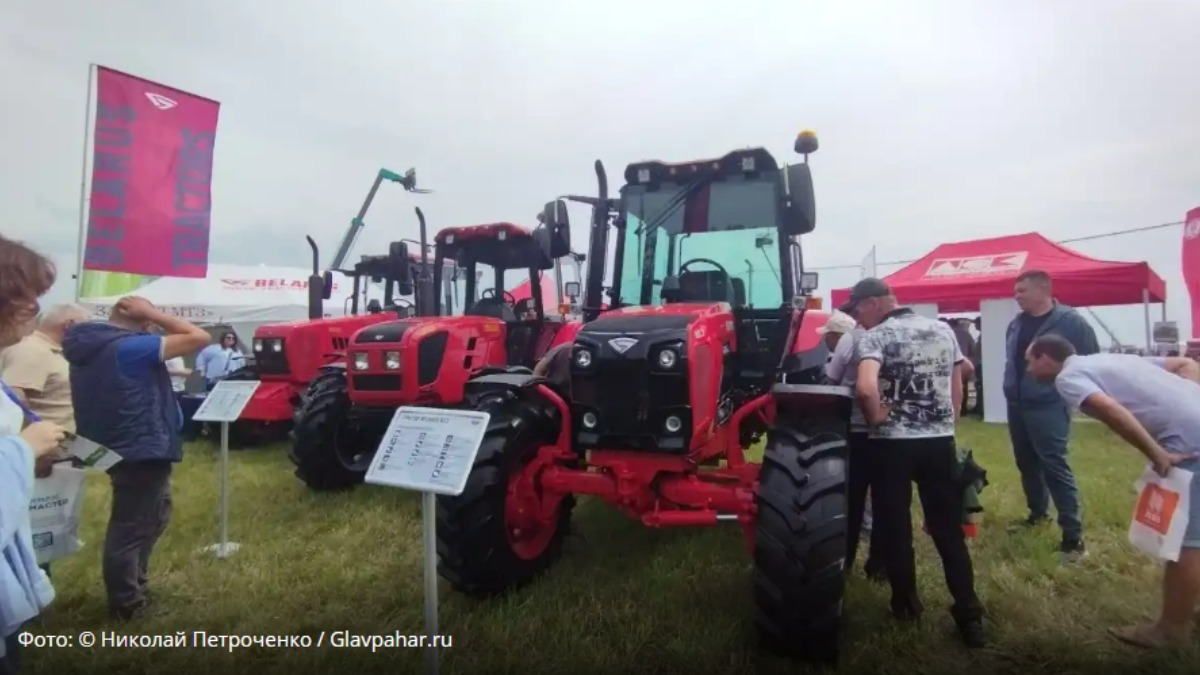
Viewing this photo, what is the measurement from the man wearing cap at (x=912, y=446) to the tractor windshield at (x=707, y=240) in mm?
970

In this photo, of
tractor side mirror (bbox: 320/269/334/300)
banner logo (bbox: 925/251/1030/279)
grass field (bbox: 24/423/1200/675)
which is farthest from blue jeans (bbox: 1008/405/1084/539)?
tractor side mirror (bbox: 320/269/334/300)

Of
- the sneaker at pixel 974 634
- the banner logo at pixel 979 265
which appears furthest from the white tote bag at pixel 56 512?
the banner logo at pixel 979 265

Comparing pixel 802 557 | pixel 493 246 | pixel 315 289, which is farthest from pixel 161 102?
pixel 802 557

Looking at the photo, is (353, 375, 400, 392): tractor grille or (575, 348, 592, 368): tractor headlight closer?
(575, 348, 592, 368): tractor headlight

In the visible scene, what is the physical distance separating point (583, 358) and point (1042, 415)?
114 inches

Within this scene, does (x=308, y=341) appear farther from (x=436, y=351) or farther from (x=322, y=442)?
(x=436, y=351)

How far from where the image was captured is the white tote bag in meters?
2.62

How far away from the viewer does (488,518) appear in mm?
3229

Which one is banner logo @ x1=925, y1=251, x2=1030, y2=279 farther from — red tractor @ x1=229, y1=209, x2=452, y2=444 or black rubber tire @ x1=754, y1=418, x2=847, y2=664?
black rubber tire @ x1=754, y1=418, x2=847, y2=664

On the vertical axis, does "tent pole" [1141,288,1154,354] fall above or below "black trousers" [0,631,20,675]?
above

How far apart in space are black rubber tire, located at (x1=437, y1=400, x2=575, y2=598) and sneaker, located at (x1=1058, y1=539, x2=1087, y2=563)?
9.82ft

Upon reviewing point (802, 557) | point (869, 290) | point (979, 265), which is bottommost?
point (802, 557)

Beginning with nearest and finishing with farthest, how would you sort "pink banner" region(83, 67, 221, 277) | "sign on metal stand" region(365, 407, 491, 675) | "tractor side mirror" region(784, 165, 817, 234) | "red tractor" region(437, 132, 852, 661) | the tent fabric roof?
1. "sign on metal stand" region(365, 407, 491, 675)
2. "red tractor" region(437, 132, 852, 661)
3. "tractor side mirror" region(784, 165, 817, 234)
4. "pink banner" region(83, 67, 221, 277)
5. the tent fabric roof

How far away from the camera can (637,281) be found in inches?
167
